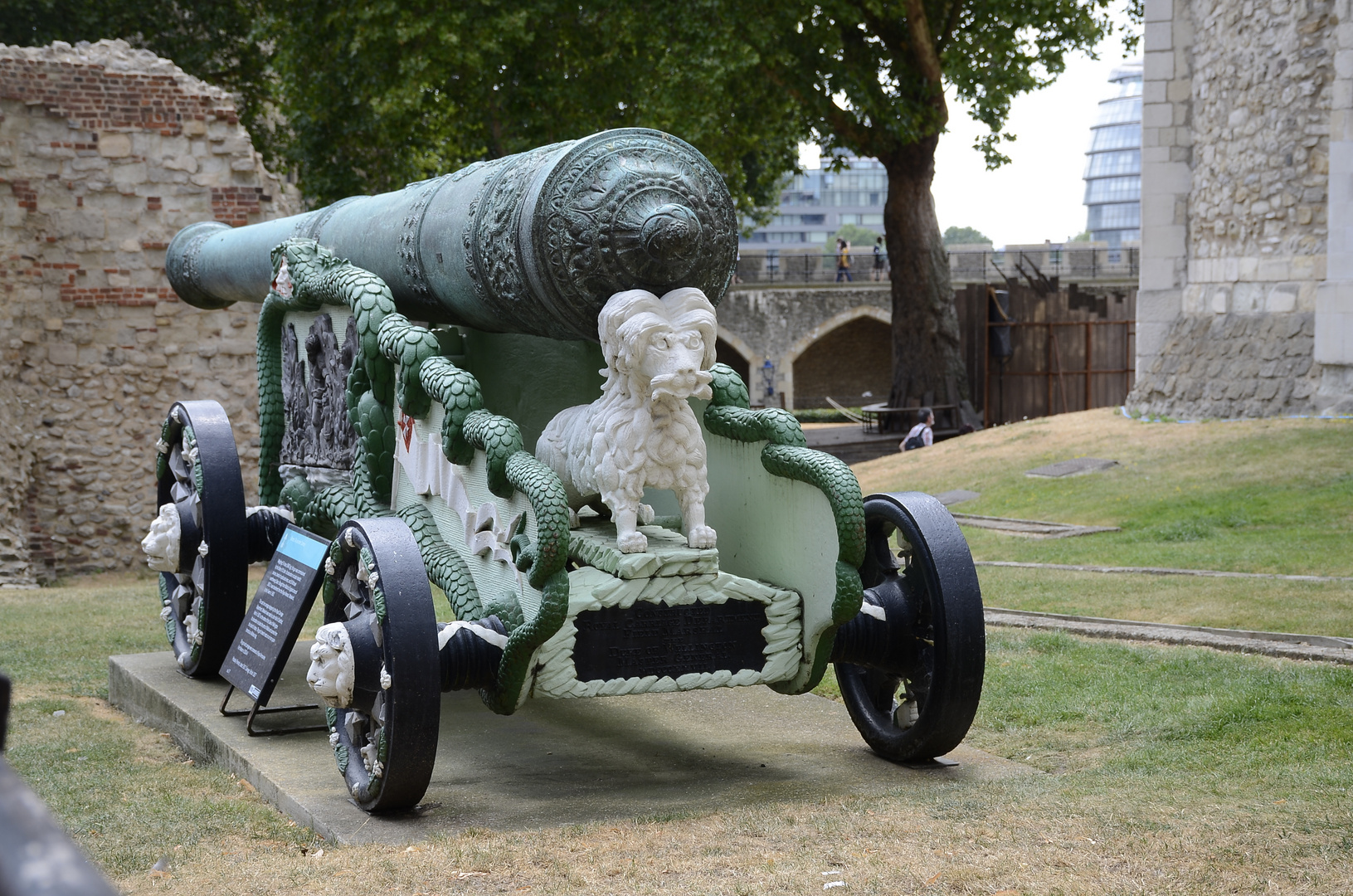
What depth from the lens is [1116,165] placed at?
109750 millimetres

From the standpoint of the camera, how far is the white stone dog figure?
4199 millimetres

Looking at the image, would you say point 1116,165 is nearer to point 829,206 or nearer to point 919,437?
point 829,206

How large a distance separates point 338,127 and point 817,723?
17.8 metres

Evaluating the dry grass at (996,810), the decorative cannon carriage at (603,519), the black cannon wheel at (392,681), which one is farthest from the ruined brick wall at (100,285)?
the black cannon wheel at (392,681)

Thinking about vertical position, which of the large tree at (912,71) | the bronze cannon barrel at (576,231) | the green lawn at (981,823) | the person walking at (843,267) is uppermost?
the large tree at (912,71)

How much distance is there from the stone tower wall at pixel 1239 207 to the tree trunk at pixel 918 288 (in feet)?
18.6

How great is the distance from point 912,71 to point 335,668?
58.9ft

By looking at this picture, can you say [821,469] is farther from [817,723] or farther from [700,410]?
[817,723]

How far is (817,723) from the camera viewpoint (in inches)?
214

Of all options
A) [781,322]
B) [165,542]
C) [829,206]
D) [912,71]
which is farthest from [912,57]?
[829,206]

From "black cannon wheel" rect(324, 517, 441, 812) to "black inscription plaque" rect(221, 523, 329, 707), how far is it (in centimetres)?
81

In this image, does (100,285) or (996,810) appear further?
(100,285)

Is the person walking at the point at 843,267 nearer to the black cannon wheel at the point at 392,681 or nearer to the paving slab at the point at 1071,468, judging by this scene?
the paving slab at the point at 1071,468

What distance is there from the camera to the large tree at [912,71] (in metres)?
20.0
